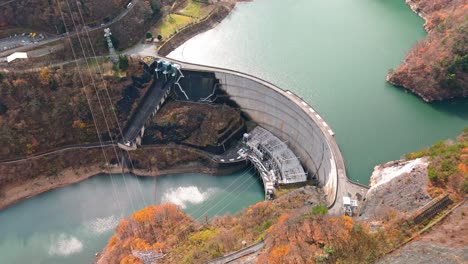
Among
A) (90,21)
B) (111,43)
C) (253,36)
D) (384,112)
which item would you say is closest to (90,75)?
(111,43)

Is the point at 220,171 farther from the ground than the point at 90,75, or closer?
closer

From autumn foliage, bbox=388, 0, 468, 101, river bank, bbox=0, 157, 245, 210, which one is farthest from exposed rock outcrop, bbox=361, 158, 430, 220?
autumn foliage, bbox=388, 0, 468, 101

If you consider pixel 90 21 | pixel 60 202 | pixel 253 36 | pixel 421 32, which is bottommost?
pixel 60 202

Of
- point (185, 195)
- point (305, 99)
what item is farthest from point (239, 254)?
point (305, 99)

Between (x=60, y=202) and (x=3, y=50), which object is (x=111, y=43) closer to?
(x=3, y=50)

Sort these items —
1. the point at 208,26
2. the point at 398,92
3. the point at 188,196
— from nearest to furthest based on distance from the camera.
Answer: the point at 188,196 < the point at 398,92 < the point at 208,26

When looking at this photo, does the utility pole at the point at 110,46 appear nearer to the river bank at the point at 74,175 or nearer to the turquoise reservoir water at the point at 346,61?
the turquoise reservoir water at the point at 346,61

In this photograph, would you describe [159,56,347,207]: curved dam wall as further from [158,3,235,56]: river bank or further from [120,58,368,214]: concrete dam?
[158,3,235,56]: river bank

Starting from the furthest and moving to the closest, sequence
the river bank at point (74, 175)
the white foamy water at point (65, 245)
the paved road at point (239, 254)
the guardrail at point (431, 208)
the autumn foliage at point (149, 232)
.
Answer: the river bank at point (74, 175), the white foamy water at point (65, 245), the autumn foliage at point (149, 232), the paved road at point (239, 254), the guardrail at point (431, 208)

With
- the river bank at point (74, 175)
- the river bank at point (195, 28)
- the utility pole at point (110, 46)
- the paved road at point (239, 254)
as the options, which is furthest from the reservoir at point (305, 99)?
the paved road at point (239, 254)
